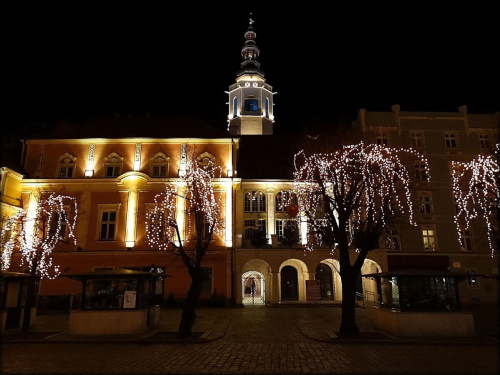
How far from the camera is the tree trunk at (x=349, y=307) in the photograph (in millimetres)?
16000

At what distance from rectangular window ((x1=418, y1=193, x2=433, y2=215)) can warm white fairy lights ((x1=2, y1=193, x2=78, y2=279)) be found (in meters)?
29.9

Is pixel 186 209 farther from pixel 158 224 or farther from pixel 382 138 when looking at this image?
pixel 382 138

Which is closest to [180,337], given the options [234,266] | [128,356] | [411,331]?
[128,356]

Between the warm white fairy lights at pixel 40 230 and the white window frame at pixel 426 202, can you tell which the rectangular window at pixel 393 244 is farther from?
the warm white fairy lights at pixel 40 230

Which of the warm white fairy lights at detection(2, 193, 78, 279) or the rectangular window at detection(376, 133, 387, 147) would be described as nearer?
the warm white fairy lights at detection(2, 193, 78, 279)

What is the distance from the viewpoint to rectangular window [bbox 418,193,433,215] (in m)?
35.1

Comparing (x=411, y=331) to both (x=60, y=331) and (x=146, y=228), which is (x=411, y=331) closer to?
(x=60, y=331)

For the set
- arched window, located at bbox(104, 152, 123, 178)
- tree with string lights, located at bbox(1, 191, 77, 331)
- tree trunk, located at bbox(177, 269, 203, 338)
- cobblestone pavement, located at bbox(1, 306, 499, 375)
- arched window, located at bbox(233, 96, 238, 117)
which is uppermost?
arched window, located at bbox(233, 96, 238, 117)

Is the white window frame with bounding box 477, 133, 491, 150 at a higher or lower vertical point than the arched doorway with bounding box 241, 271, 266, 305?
higher

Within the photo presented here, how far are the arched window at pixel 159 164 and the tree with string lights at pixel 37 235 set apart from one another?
7084 millimetres

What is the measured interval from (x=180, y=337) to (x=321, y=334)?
6.14m

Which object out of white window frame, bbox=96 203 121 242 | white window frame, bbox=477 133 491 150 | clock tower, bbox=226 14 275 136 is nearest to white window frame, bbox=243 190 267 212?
white window frame, bbox=96 203 121 242

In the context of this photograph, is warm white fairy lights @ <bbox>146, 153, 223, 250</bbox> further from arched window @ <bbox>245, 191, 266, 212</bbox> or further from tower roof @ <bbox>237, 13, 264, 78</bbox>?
tower roof @ <bbox>237, 13, 264, 78</bbox>

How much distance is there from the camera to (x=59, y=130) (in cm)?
3562
